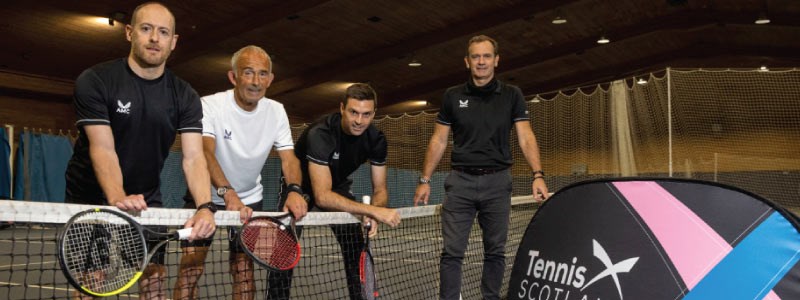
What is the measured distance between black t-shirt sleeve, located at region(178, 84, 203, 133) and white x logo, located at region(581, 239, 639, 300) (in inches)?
79.2

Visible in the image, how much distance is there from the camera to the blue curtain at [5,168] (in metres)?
13.9

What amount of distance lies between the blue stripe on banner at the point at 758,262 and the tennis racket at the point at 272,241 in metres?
1.89

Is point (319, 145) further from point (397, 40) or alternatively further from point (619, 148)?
point (397, 40)

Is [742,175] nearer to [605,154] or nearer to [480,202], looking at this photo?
[605,154]

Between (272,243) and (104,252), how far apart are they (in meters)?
0.82

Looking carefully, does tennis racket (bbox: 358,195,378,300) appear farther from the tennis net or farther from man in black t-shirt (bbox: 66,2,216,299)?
man in black t-shirt (bbox: 66,2,216,299)

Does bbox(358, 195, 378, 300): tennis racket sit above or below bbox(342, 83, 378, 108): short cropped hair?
below

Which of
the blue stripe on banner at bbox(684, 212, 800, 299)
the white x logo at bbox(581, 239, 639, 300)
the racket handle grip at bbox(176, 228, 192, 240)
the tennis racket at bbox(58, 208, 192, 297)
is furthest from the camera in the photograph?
the racket handle grip at bbox(176, 228, 192, 240)

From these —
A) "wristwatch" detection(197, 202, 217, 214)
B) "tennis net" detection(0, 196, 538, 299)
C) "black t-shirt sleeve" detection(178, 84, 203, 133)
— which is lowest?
"tennis net" detection(0, 196, 538, 299)

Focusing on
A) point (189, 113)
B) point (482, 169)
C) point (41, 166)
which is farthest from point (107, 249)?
point (41, 166)

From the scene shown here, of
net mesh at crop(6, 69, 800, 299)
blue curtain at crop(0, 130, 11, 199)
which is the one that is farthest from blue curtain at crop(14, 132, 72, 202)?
net mesh at crop(6, 69, 800, 299)

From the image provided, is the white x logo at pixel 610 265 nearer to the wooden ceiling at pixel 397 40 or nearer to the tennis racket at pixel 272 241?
the tennis racket at pixel 272 241

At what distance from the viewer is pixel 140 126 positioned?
2943mm

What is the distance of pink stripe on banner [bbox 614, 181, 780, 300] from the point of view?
1579mm
